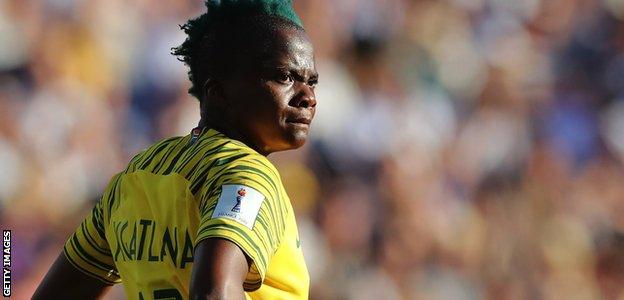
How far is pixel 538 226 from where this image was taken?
506cm

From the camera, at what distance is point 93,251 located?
8.45ft

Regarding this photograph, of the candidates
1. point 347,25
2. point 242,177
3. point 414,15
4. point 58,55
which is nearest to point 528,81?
point 414,15

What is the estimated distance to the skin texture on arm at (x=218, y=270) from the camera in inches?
71.4

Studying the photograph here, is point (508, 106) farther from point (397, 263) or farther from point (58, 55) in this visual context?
point (58, 55)

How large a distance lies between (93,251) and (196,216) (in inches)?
23.6

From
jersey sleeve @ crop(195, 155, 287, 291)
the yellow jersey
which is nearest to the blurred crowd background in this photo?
the yellow jersey

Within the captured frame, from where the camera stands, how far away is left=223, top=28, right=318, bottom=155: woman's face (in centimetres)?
233

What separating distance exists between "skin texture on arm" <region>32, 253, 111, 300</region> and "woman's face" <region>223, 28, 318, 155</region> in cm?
60

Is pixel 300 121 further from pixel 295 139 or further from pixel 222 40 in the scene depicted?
pixel 222 40

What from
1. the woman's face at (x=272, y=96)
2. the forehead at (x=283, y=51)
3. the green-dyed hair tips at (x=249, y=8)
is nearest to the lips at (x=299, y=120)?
the woman's face at (x=272, y=96)

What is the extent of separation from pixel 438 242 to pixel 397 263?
26 centimetres

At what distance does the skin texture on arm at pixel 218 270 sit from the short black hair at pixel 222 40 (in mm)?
607

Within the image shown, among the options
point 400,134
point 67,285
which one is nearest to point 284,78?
point 67,285

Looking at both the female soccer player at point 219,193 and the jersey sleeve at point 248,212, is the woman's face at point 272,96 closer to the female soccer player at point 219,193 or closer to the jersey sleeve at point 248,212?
the female soccer player at point 219,193
